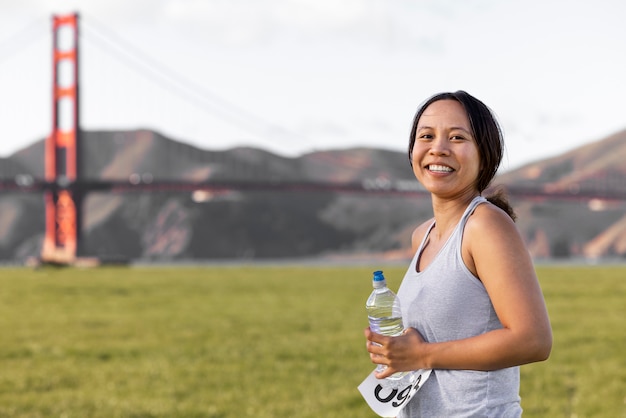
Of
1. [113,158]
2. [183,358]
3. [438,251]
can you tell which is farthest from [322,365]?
[113,158]

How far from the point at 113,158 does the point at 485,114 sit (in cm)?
17707

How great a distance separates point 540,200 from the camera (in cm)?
5025

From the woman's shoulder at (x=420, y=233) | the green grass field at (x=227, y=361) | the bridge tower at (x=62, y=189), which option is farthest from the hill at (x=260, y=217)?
the woman's shoulder at (x=420, y=233)

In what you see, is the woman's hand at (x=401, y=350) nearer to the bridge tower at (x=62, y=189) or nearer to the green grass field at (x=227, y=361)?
the green grass field at (x=227, y=361)

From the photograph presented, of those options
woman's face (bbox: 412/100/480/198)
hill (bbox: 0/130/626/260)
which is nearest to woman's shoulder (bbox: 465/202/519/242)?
woman's face (bbox: 412/100/480/198)

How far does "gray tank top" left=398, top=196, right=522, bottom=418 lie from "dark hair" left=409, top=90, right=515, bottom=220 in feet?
0.33

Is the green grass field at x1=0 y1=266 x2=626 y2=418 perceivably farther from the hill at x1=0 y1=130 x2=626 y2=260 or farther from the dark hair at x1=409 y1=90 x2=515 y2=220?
the hill at x1=0 y1=130 x2=626 y2=260

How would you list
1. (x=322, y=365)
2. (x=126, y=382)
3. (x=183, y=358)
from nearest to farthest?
(x=126, y=382) → (x=322, y=365) → (x=183, y=358)

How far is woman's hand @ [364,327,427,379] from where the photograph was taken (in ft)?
7.73

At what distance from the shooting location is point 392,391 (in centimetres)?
249

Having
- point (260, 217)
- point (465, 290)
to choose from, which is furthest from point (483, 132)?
point (260, 217)

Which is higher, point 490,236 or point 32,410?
point 490,236

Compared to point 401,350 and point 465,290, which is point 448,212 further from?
point 401,350

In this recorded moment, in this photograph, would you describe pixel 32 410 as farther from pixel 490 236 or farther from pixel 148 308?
pixel 148 308
